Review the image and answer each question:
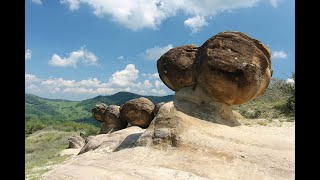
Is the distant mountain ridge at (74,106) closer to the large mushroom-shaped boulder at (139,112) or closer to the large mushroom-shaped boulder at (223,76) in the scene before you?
the large mushroom-shaped boulder at (139,112)

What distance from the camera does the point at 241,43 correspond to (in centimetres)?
1084

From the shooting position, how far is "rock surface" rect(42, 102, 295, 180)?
756 centimetres

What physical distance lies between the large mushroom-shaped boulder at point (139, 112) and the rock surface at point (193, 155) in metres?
7.74

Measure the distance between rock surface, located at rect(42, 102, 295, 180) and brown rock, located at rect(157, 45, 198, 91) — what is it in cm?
122

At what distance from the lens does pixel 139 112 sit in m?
18.7

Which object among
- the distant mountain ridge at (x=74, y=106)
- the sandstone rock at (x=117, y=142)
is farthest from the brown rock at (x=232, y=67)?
the distant mountain ridge at (x=74, y=106)

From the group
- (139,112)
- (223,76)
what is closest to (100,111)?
(139,112)

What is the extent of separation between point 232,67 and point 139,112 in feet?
29.2

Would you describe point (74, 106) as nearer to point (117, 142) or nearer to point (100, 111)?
point (100, 111)

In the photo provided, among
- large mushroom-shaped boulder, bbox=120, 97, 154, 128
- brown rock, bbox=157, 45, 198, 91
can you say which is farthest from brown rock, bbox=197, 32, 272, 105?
large mushroom-shaped boulder, bbox=120, 97, 154, 128

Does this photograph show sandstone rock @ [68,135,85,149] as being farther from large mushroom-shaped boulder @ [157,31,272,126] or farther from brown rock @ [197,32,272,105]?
brown rock @ [197,32,272,105]

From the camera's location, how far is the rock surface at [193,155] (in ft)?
24.8
